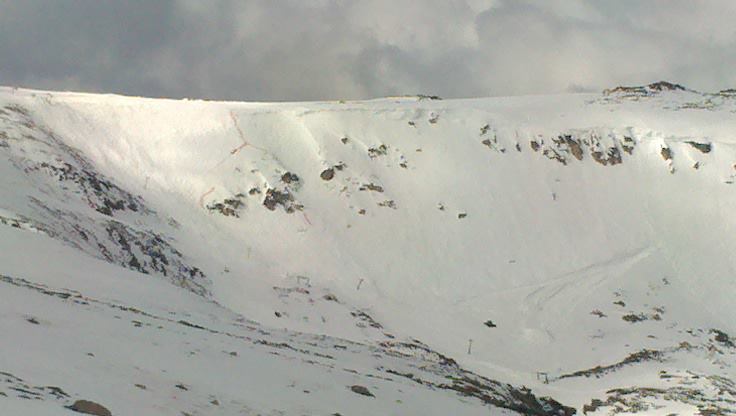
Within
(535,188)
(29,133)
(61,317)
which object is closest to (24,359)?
(61,317)

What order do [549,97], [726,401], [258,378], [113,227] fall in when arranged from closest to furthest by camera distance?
[258,378] → [726,401] → [113,227] → [549,97]

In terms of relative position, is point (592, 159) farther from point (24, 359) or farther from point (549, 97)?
point (24, 359)

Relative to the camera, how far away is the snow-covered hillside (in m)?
12.9

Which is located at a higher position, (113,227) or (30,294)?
(113,227)

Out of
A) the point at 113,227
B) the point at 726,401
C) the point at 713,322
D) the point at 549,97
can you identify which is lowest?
the point at 726,401

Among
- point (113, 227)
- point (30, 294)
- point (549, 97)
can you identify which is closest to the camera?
point (30, 294)

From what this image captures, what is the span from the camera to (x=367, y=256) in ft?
153

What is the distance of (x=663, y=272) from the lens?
1870 inches

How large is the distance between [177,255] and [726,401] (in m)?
25.7

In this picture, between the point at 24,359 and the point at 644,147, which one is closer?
the point at 24,359

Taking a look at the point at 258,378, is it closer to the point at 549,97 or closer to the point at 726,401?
the point at 726,401

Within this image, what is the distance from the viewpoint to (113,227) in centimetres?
3447

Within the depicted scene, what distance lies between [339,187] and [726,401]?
32.1 meters

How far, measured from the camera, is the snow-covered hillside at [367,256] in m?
12.9
